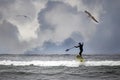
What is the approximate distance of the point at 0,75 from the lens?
28.7 meters

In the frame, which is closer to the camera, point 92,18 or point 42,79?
point 42,79

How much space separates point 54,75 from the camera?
93.1ft

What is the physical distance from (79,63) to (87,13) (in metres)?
9.31

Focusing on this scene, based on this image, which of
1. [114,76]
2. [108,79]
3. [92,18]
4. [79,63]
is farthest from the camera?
[79,63]

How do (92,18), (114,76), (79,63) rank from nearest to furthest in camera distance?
(114,76), (92,18), (79,63)

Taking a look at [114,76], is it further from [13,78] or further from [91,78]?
[13,78]

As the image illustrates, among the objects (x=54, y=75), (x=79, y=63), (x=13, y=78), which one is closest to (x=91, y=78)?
(x=54, y=75)

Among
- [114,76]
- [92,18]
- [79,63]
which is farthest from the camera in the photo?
[79,63]

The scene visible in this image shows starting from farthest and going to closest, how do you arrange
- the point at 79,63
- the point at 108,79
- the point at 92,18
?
1. the point at 79,63
2. the point at 92,18
3. the point at 108,79

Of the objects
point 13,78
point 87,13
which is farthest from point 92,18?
point 13,78

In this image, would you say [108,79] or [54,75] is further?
[54,75]

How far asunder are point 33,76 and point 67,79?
3.28 meters

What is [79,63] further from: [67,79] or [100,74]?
[67,79]

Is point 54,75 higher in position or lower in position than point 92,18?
lower
